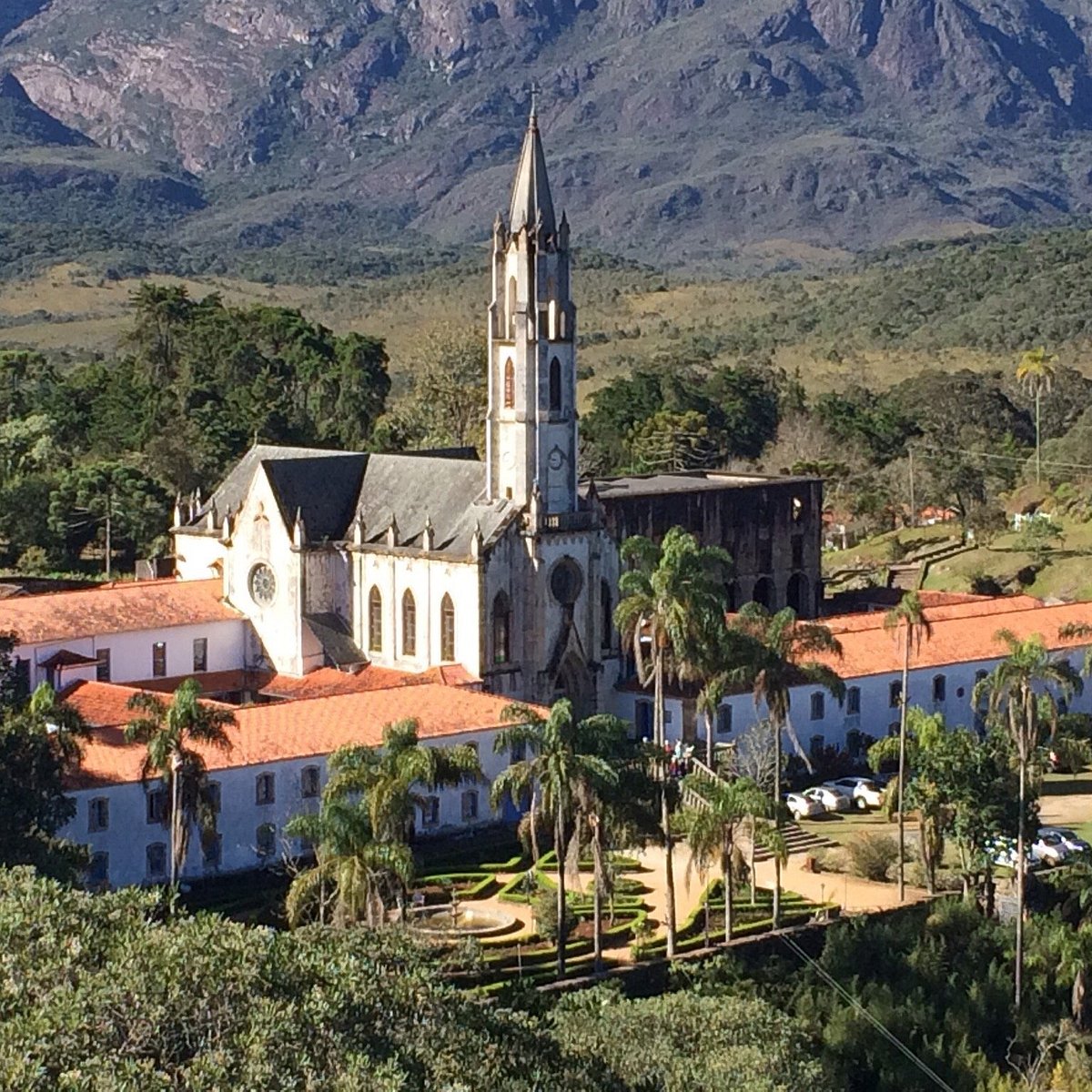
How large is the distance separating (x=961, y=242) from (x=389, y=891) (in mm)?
153913

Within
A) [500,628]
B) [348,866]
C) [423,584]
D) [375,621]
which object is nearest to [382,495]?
[375,621]

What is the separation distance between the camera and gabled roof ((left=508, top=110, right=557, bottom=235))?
61344mm

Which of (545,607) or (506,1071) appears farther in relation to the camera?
(545,607)

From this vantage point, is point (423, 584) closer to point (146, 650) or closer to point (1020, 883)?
point (146, 650)

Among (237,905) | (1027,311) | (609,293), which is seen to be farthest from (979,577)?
(609,293)

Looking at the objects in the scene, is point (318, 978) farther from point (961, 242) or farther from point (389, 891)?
point (961, 242)

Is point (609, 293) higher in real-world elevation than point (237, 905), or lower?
higher

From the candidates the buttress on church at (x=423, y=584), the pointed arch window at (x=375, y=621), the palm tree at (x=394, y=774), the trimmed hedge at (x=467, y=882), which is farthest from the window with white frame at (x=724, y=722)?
the palm tree at (x=394, y=774)

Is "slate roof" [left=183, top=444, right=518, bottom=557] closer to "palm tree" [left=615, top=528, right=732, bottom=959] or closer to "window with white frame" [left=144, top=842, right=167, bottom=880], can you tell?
"palm tree" [left=615, top=528, right=732, bottom=959]

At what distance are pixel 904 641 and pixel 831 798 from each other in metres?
6.80

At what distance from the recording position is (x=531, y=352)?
200 feet

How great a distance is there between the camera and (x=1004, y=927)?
5019 centimetres

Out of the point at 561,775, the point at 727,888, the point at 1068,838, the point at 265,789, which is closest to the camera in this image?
the point at 561,775

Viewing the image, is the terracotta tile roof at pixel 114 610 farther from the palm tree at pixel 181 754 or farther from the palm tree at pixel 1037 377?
the palm tree at pixel 1037 377
